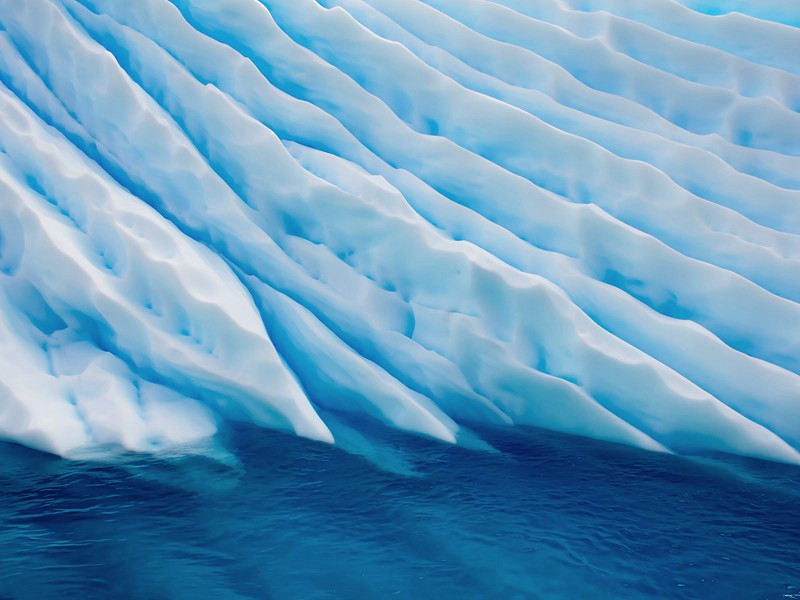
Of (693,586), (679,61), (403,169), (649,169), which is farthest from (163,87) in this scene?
(693,586)

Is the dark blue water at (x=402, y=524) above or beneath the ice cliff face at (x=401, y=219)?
beneath

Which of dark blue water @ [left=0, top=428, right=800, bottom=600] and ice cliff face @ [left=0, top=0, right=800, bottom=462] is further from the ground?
ice cliff face @ [left=0, top=0, right=800, bottom=462]

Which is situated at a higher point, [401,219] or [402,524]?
[401,219]

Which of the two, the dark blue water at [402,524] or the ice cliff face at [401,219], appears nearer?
the dark blue water at [402,524]

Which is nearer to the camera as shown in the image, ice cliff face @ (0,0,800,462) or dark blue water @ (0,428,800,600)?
dark blue water @ (0,428,800,600)
